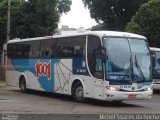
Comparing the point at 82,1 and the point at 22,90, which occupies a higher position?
the point at 82,1

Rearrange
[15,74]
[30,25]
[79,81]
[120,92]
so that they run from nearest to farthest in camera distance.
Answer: [120,92] → [79,81] → [15,74] → [30,25]

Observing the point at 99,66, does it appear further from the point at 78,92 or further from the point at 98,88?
the point at 78,92

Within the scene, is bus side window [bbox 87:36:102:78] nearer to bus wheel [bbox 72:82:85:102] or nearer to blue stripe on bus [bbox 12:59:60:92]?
bus wheel [bbox 72:82:85:102]

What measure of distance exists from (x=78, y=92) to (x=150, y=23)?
68.6 feet

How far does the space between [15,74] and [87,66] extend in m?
8.99

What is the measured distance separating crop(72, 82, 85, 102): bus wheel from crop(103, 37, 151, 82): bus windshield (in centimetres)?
227

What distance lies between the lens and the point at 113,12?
67062mm

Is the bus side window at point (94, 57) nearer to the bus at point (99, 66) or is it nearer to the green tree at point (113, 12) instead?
the bus at point (99, 66)

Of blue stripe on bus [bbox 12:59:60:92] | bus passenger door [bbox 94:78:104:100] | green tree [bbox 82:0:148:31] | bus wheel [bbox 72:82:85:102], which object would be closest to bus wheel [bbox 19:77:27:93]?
blue stripe on bus [bbox 12:59:60:92]

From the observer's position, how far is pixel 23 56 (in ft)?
94.0

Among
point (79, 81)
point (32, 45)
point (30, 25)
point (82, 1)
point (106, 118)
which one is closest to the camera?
point (106, 118)

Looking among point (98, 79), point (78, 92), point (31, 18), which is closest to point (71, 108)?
point (98, 79)

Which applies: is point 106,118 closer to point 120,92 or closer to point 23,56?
point 120,92

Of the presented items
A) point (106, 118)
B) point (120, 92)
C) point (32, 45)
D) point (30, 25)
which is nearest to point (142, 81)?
point (120, 92)
